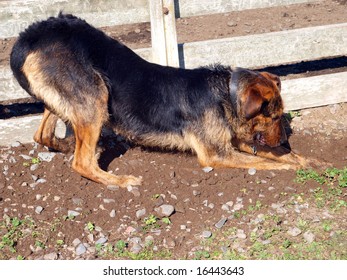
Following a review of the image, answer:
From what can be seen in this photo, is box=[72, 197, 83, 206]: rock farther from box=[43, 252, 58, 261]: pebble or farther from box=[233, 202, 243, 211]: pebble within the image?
box=[233, 202, 243, 211]: pebble

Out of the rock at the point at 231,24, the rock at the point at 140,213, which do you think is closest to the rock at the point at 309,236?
the rock at the point at 140,213

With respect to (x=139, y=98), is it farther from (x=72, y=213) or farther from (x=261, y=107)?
(x=72, y=213)

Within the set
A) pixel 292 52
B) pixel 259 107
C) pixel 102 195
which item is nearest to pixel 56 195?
pixel 102 195

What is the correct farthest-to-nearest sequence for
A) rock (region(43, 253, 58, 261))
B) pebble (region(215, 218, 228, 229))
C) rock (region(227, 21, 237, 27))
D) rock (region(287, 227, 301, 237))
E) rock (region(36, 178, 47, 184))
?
rock (region(227, 21, 237, 27)) < rock (region(36, 178, 47, 184)) < pebble (region(215, 218, 228, 229)) < rock (region(287, 227, 301, 237)) < rock (region(43, 253, 58, 261))

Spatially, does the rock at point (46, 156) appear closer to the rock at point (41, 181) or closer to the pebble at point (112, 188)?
the rock at point (41, 181)

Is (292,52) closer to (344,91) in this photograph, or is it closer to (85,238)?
(344,91)

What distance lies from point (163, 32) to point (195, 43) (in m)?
0.45

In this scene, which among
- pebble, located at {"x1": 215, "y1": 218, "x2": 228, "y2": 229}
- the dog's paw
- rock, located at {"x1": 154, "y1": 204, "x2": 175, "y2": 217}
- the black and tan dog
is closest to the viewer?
pebble, located at {"x1": 215, "y1": 218, "x2": 228, "y2": 229}

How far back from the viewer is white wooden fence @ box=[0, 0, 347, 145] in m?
6.09

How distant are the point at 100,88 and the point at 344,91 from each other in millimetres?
3206

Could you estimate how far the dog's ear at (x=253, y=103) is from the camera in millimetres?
5355

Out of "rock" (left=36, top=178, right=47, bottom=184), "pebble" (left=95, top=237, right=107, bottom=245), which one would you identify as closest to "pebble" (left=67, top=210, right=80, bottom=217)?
"pebble" (left=95, top=237, right=107, bottom=245)

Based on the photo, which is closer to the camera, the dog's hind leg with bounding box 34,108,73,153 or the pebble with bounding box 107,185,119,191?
the pebble with bounding box 107,185,119,191

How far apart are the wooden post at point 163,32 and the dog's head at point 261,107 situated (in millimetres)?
984
